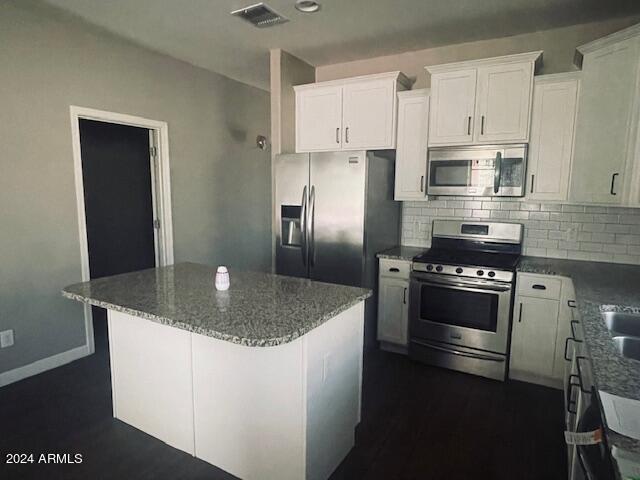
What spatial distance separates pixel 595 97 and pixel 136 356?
3337 mm

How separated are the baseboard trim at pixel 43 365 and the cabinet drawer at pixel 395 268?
8.71ft

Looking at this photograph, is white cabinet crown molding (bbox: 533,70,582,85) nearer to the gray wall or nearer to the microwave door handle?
the microwave door handle

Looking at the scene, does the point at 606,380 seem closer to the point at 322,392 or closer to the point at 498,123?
the point at 322,392

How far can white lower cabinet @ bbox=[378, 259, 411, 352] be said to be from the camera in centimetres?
336

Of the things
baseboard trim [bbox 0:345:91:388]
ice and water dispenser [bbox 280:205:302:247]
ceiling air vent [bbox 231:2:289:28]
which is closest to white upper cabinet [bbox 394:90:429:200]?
ice and water dispenser [bbox 280:205:302:247]

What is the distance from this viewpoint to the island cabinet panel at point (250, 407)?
1.69 metres

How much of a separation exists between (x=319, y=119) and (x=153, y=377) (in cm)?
261

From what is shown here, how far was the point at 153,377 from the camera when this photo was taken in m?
2.09

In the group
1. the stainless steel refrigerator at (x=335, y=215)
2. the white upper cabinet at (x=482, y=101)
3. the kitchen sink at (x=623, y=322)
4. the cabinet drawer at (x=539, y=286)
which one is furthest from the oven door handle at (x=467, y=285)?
the white upper cabinet at (x=482, y=101)

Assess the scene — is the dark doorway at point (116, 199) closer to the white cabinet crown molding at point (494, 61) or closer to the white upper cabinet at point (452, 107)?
the white upper cabinet at point (452, 107)

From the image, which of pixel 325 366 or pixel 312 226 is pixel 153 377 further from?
pixel 312 226

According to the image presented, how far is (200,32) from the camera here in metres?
3.23

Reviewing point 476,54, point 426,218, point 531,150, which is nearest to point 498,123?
point 531,150

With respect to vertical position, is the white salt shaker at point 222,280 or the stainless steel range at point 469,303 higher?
the white salt shaker at point 222,280
